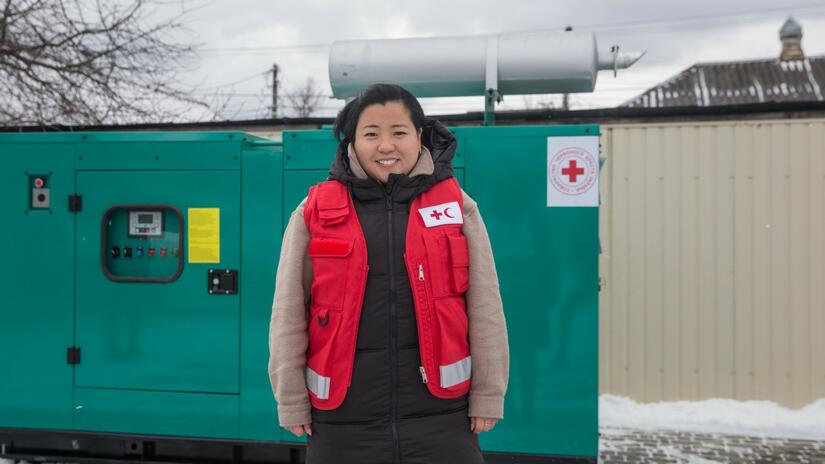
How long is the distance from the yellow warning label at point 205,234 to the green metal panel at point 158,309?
0.08 ft

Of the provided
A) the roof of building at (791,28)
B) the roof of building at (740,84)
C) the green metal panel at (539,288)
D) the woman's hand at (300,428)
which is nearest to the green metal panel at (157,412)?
the green metal panel at (539,288)

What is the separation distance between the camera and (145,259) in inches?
171

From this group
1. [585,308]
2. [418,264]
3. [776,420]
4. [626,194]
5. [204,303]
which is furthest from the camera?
[626,194]

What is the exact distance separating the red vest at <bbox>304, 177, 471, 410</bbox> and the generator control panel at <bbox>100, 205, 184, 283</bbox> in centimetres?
232

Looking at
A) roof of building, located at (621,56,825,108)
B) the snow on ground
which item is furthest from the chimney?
the snow on ground

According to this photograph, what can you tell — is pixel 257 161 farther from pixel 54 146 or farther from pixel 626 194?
pixel 626 194

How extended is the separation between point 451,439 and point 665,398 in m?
4.56

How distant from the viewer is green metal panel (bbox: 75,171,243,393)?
4.18m

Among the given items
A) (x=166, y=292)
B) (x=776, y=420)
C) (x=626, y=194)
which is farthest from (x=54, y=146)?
(x=776, y=420)

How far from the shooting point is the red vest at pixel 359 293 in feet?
7.11

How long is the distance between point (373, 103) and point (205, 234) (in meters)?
2.20

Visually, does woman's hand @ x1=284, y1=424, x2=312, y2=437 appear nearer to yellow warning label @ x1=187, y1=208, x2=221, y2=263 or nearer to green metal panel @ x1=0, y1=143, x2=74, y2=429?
yellow warning label @ x1=187, y1=208, x2=221, y2=263

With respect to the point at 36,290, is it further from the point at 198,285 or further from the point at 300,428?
the point at 300,428

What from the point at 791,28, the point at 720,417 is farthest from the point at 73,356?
the point at 791,28
